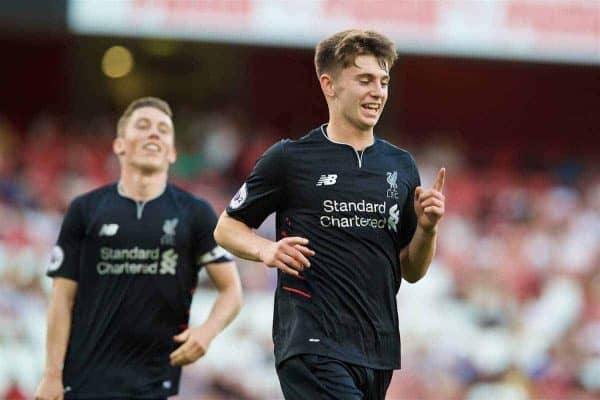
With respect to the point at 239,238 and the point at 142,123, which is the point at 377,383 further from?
the point at 142,123

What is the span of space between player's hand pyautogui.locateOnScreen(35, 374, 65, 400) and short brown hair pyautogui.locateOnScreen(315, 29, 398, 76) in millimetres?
2375

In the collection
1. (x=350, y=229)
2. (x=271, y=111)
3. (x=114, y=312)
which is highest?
(x=271, y=111)

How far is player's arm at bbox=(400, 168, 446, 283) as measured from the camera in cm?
507

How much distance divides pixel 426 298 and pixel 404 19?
10.7 ft

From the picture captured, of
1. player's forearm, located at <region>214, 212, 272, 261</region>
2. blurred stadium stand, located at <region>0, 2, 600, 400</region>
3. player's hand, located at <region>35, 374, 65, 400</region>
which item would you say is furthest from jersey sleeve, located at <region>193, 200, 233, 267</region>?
blurred stadium stand, located at <region>0, 2, 600, 400</region>

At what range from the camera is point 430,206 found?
507 cm

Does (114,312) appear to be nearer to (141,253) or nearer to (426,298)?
(141,253)

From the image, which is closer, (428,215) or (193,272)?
(428,215)

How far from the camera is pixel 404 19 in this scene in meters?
14.6

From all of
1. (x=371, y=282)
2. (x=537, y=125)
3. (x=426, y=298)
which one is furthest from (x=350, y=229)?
(x=537, y=125)

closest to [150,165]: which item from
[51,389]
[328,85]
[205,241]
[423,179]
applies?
[205,241]

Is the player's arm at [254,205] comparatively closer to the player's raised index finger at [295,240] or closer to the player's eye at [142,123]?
the player's raised index finger at [295,240]

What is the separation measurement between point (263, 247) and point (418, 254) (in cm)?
73

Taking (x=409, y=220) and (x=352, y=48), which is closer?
(x=352, y=48)
